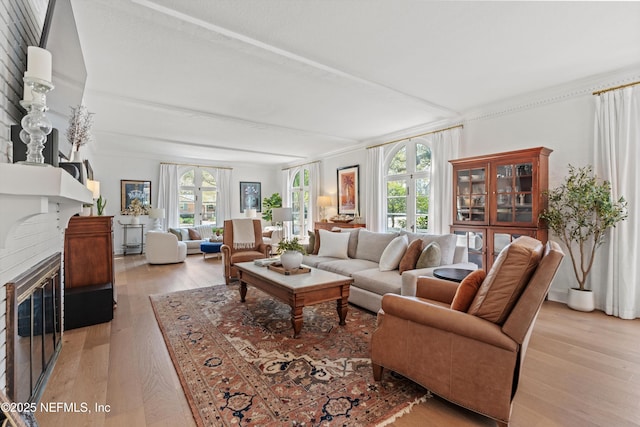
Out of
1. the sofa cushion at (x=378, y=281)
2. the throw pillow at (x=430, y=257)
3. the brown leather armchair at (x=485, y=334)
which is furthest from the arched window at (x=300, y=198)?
the brown leather armchair at (x=485, y=334)

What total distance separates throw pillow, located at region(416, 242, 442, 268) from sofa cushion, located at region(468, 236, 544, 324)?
61.9 inches

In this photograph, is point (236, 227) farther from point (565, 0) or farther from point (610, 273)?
point (610, 273)

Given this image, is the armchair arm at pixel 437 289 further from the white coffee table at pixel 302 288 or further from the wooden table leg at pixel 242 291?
the wooden table leg at pixel 242 291

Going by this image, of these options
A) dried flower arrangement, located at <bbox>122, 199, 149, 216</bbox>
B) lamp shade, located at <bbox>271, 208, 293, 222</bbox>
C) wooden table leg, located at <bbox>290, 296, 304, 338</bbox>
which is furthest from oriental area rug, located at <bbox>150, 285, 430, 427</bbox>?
dried flower arrangement, located at <bbox>122, 199, 149, 216</bbox>

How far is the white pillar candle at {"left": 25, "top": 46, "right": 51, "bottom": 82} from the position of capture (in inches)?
46.8

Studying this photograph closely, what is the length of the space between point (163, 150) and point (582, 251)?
8.49 m

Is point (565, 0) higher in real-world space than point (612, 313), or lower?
higher

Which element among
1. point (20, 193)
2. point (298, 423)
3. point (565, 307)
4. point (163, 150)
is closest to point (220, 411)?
point (298, 423)

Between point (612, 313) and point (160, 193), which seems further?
point (160, 193)

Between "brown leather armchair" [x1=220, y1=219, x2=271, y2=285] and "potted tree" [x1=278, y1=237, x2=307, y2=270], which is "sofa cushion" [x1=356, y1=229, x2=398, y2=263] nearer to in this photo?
"potted tree" [x1=278, y1=237, x2=307, y2=270]

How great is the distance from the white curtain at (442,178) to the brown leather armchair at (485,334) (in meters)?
3.26

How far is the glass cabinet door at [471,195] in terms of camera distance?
13.7 ft

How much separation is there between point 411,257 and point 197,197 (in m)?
7.43

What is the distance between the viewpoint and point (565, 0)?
7.17ft
